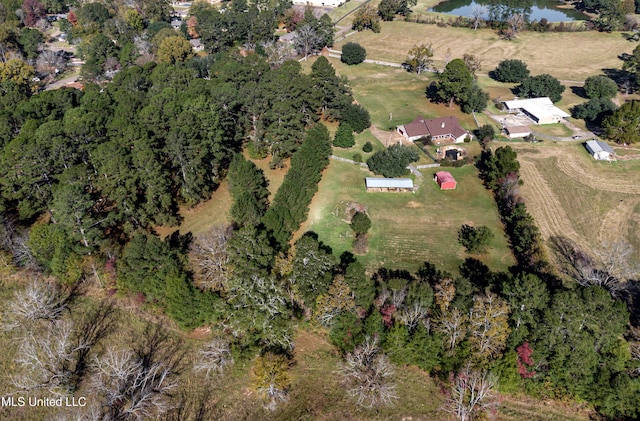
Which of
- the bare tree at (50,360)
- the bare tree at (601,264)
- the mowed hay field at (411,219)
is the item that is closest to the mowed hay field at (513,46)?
the mowed hay field at (411,219)

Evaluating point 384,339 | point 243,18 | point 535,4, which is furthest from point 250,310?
point 535,4

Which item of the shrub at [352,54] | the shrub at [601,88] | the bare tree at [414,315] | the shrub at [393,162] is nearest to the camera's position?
the bare tree at [414,315]

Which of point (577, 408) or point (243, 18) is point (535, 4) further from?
point (577, 408)

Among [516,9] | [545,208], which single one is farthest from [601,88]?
[516,9]

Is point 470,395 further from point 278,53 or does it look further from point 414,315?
point 278,53

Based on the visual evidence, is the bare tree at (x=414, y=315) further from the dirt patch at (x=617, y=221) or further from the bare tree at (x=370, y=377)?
the dirt patch at (x=617, y=221)

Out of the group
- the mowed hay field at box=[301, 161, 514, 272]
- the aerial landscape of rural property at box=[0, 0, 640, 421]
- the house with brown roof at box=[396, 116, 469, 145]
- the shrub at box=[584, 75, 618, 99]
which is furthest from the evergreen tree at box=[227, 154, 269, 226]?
the shrub at box=[584, 75, 618, 99]
